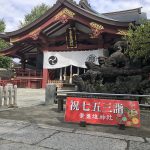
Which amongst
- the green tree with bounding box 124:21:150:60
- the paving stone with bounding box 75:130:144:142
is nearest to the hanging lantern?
the green tree with bounding box 124:21:150:60

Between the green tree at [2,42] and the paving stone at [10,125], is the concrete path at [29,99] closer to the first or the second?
the paving stone at [10,125]

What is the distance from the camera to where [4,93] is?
945 cm

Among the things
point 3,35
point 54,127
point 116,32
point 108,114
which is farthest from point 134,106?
point 3,35

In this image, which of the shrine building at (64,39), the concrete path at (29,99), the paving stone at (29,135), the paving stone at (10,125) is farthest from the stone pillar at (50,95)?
the shrine building at (64,39)

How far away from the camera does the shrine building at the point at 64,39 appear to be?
18572 millimetres

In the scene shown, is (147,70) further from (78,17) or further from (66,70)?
(66,70)

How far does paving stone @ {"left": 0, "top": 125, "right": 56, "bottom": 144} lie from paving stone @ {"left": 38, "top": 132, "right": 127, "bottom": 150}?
0.70 ft

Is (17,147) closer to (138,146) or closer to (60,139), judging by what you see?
(60,139)

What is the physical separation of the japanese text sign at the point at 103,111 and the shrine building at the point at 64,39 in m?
11.2

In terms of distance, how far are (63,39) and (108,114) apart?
1616 centimetres

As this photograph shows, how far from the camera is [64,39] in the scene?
72.3 feet

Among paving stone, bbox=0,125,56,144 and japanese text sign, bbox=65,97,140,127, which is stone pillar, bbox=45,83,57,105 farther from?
paving stone, bbox=0,125,56,144

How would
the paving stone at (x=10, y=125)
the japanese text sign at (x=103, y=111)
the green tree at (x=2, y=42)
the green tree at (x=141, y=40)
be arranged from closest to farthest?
1. the paving stone at (x=10, y=125)
2. the japanese text sign at (x=103, y=111)
3. the green tree at (x=141, y=40)
4. the green tree at (x=2, y=42)

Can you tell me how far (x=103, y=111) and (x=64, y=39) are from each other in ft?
52.7
